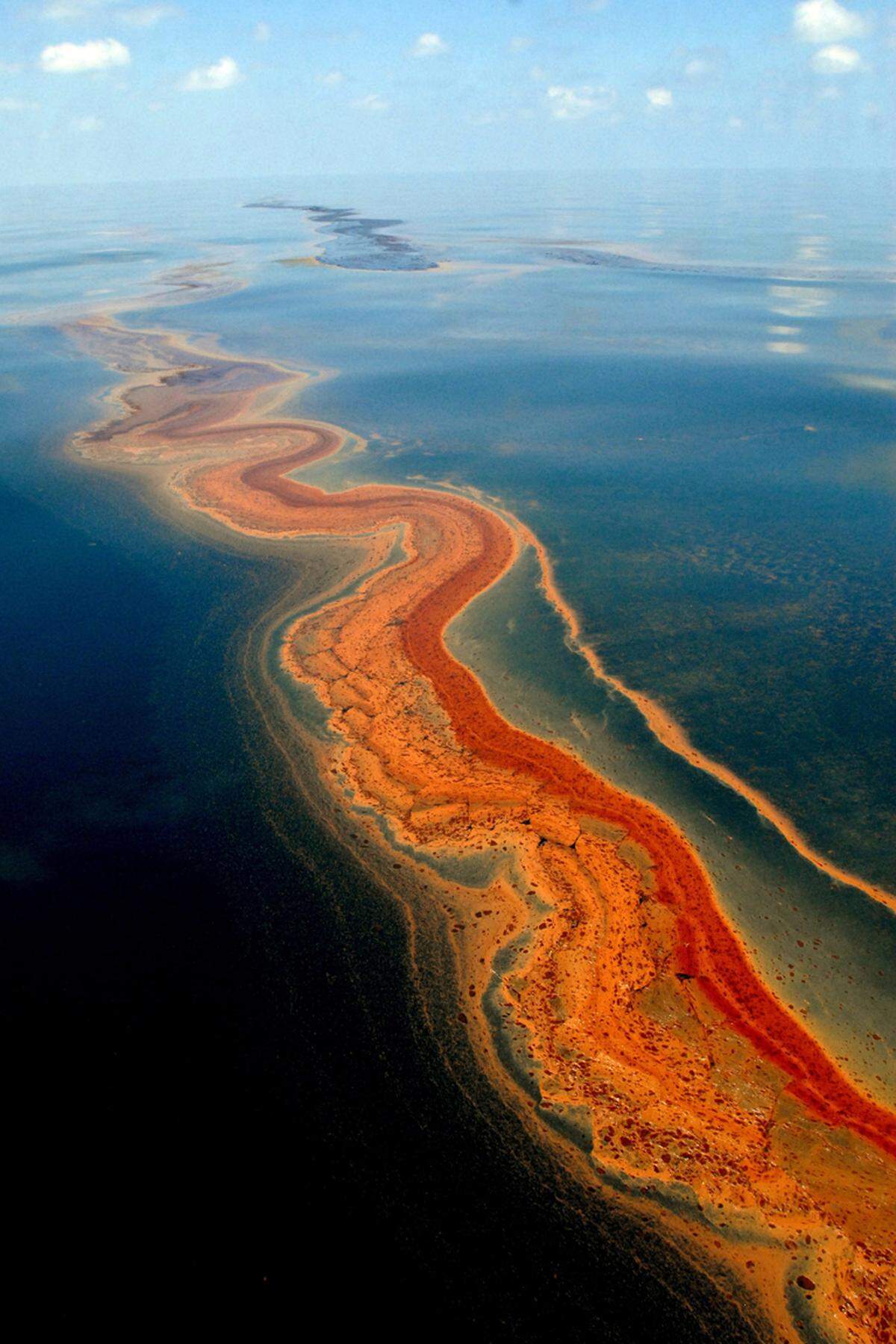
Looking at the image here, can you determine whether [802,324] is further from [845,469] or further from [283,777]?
[283,777]

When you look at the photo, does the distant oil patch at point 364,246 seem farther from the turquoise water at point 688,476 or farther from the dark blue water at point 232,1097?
the dark blue water at point 232,1097

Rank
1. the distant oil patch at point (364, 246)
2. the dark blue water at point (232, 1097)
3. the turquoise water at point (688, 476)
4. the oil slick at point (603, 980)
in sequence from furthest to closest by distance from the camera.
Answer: the distant oil patch at point (364, 246)
the turquoise water at point (688, 476)
the oil slick at point (603, 980)
the dark blue water at point (232, 1097)

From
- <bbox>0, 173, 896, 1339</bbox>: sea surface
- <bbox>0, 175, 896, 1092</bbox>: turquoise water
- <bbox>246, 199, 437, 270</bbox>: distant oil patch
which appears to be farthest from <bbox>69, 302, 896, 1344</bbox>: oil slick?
<bbox>246, 199, 437, 270</bbox>: distant oil patch

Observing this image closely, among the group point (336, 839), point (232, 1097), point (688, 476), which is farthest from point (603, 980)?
point (688, 476)

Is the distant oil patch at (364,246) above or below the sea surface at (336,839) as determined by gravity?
above

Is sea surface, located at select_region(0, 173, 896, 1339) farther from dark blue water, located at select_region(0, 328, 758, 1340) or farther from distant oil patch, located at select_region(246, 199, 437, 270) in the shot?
distant oil patch, located at select_region(246, 199, 437, 270)

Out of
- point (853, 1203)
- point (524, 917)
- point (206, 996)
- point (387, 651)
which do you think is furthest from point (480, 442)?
point (853, 1203)

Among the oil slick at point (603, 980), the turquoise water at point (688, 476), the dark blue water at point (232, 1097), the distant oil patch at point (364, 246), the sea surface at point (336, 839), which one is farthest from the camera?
the distant oil patch at point (364, 246)

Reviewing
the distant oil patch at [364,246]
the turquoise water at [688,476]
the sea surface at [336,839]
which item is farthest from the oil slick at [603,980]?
the distant oil patch at [364,246]
